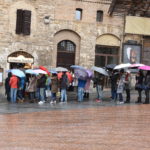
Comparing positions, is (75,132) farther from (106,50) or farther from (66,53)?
(106,50)

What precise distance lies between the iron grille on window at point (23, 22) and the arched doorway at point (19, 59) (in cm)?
151

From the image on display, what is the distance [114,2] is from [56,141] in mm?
21384

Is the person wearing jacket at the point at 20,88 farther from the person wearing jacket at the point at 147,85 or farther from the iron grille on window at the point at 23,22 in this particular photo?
the iron grille on window at the point at 23,22

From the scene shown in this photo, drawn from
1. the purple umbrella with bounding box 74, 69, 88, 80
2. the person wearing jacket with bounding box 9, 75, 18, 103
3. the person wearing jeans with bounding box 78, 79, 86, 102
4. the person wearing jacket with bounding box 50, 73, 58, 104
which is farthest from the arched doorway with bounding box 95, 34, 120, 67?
the person wearing jacket with bounding box 9, 75, 18, 103

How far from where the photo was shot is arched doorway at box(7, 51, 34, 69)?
1100 inches

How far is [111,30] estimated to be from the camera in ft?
98.6

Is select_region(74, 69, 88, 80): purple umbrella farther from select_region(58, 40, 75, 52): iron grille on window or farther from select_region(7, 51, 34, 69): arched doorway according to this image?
select_region(58, 40, 75, 52): iron grille on window

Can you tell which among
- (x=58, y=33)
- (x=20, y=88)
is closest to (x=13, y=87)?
(x=20, y=88)

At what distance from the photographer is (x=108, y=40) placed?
99.0 feet

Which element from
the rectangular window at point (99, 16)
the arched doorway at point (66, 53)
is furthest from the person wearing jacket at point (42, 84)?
the rectangular window at point (99, 16)

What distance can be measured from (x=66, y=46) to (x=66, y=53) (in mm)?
515

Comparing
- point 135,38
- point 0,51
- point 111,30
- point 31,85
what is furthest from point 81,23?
point 31,85

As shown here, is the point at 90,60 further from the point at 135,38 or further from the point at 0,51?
the point at 0,51

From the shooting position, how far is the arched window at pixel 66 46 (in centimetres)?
2934
